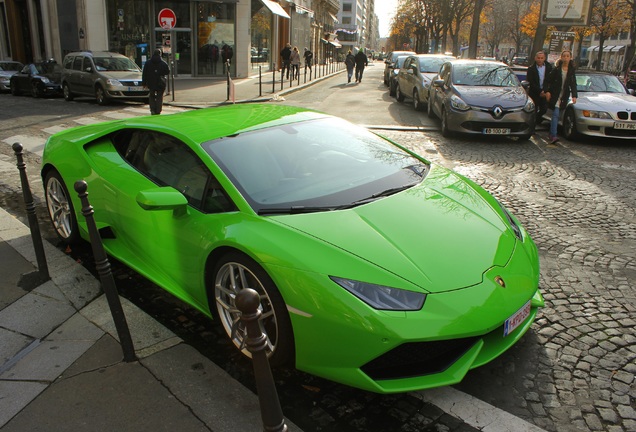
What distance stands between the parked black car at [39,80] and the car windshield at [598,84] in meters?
16.9

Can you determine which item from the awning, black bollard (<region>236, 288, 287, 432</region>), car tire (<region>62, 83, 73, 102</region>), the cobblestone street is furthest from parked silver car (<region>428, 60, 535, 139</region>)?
Result: the awning

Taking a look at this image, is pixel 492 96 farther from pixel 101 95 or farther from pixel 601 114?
pixel 101 95

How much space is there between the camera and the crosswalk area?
9816 mm

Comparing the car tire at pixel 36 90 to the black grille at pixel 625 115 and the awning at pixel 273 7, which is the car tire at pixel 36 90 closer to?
the awning at pixel 273 7

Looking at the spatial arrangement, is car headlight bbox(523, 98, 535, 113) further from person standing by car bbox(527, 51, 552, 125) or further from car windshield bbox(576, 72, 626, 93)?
car windshield bbox(576, 72, 626, 93)

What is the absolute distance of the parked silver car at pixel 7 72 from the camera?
21.9 metres

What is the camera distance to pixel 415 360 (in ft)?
8.30

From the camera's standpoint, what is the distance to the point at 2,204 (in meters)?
6.25

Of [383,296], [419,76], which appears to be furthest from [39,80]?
[383,296]

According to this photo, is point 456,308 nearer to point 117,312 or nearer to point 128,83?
point 117,312

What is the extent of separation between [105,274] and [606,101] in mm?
10784

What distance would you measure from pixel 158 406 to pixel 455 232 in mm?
1862

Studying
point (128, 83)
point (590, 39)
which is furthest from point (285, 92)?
point (590, 39)

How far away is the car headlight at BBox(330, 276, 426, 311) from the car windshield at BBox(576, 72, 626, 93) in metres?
11.0
